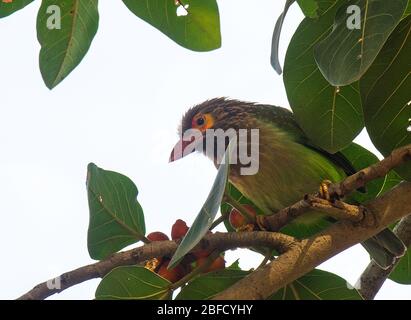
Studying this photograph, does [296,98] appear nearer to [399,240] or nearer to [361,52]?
[361,52]

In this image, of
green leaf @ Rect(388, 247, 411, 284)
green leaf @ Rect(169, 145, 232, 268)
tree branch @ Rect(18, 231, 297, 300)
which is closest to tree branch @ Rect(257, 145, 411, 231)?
tree branch @ Rect(18, 231, 297, 300)

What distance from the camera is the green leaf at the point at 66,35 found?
95.4 inches

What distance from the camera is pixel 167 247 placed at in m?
1.86

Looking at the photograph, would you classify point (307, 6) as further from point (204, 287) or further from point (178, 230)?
point (204, 287)

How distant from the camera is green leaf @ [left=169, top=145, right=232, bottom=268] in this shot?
5.56 feet

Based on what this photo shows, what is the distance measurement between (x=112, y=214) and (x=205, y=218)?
521mm

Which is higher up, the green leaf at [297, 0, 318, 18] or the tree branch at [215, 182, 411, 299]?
the green leaf at [297, 0, 318, 18]

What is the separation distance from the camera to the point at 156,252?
186 centimetres

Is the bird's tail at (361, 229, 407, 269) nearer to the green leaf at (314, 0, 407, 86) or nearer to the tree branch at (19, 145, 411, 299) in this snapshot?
the tree branch at (19, 145, 411, 299)

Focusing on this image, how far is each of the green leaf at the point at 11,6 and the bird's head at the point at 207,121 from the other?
2.76ft

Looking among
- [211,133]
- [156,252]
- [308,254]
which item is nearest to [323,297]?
[308,254]

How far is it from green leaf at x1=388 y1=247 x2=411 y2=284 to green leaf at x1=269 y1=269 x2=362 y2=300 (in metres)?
0.69
